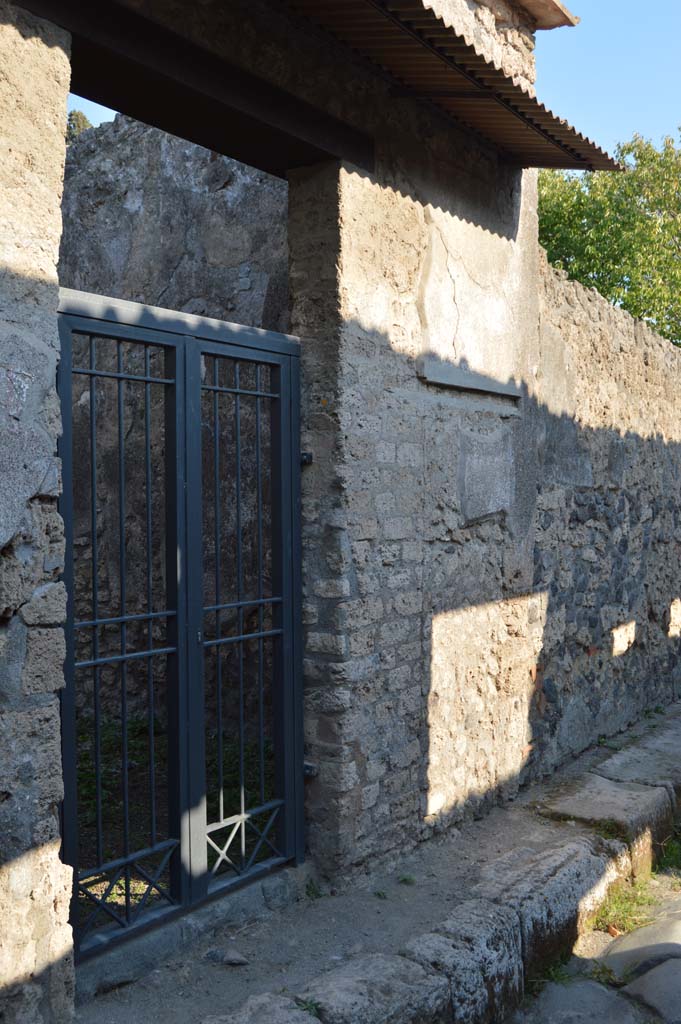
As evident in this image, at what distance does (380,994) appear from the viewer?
2.87 m

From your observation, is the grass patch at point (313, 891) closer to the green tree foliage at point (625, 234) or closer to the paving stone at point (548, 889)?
the paving stone at point (548, 889)

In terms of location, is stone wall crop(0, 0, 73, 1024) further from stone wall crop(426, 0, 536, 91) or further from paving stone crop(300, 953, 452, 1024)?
stone wall crop(426, 0, 536, 91)

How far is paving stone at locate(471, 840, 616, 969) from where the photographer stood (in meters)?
3.58

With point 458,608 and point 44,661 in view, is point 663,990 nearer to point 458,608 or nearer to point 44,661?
point 458,608

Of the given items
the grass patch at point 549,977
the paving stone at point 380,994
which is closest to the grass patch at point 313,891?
the paving stone at point 380,994

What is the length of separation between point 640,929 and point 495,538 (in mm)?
1857

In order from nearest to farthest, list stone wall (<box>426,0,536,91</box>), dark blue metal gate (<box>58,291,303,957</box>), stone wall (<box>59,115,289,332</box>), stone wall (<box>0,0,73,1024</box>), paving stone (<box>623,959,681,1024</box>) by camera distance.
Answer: stone wall (<box>0,0,73,1024</box>) < dark blue metal gate (<box>58,291,303,957</box>) < paving stone (<box>623,959,681,1024</box>) < stone wall (<box>426,0,536,91</box>) < stone wall (<box>59,115,289,332</box>)

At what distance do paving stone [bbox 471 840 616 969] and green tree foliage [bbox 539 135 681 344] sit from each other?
13816 mm

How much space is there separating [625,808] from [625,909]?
0.62 meters

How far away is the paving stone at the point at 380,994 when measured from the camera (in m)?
2.78

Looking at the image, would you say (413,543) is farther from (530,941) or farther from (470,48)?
(470,48)

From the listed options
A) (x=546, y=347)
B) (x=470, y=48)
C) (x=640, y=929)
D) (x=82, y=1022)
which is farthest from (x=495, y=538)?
(x=82, y=1022)

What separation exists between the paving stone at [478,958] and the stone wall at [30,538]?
1188mm

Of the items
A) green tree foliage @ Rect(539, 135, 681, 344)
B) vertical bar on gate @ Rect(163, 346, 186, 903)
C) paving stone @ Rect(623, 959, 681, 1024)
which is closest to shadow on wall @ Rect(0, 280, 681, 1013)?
paving stone @ Rect(623, 959, 681, 1024)
